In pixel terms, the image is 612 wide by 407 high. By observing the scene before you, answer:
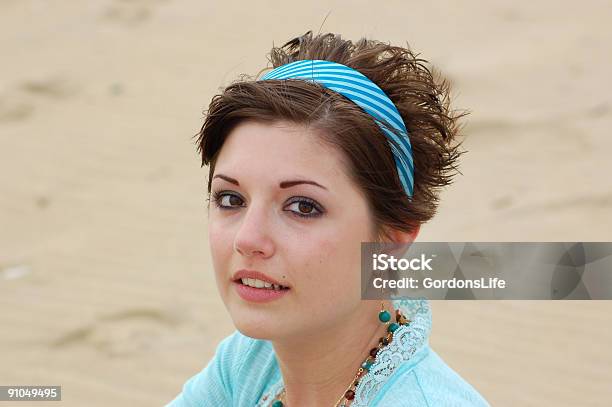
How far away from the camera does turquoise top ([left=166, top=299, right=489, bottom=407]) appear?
8.41 feet

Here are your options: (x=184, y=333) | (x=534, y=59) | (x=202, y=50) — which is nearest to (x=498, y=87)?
(x=534, y=59)

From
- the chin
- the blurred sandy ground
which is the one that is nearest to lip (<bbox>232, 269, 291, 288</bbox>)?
the chin

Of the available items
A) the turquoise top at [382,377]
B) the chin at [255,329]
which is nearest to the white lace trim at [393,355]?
the turquoise top at [382,377]

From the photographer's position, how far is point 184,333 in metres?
5.93

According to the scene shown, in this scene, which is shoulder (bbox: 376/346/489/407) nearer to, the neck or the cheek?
the neck

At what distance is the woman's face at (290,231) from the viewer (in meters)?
2.49

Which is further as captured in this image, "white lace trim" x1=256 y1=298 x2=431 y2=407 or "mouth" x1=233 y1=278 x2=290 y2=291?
"white lace trim" x1=256 y1=298 x2=431 y2=407

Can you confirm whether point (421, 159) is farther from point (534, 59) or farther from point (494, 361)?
point (534, 59)

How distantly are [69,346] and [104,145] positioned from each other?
267 centimetres

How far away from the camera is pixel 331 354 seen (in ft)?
9.02

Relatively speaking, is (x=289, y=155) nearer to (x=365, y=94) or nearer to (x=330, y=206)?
(x=330, y=206)

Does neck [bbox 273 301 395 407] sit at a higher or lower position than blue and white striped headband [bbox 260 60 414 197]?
lower

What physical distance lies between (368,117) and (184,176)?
17.3 ft

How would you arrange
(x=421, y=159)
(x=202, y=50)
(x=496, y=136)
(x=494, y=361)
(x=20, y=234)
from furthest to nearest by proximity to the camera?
(x=202, y=50), (x=496, y=136), (x=20, y=234), (x=494, y=361), (x=421, y=159)
